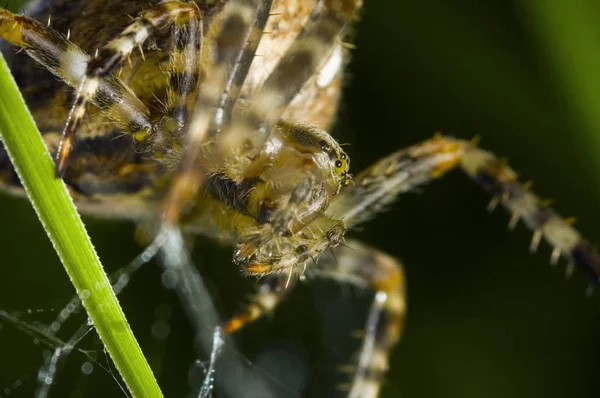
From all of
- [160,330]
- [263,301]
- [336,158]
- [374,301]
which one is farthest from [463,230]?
[336,158]

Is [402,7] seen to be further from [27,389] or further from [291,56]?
[27,389]

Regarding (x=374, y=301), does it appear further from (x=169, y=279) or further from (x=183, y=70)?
(x=183, y=70)

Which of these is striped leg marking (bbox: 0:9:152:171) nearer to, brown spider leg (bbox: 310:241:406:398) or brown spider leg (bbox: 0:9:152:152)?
brown spider leg (bbox: 0:9:152:152)

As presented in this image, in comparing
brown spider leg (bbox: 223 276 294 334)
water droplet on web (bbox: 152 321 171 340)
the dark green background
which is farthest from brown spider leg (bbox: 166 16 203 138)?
the dark green background

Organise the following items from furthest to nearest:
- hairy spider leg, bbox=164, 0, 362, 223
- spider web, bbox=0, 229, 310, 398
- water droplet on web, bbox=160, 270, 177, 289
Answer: water droplet on web, bbox=160, 270, 177, 289 → spider web, bbox=0, 229, 310, 398 → hairy spider leg, bbox=164, 0, 362, 223

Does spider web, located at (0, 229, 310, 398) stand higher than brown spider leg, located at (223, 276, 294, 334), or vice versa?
brown spider leg, located at (223, 276, 294, 334)
